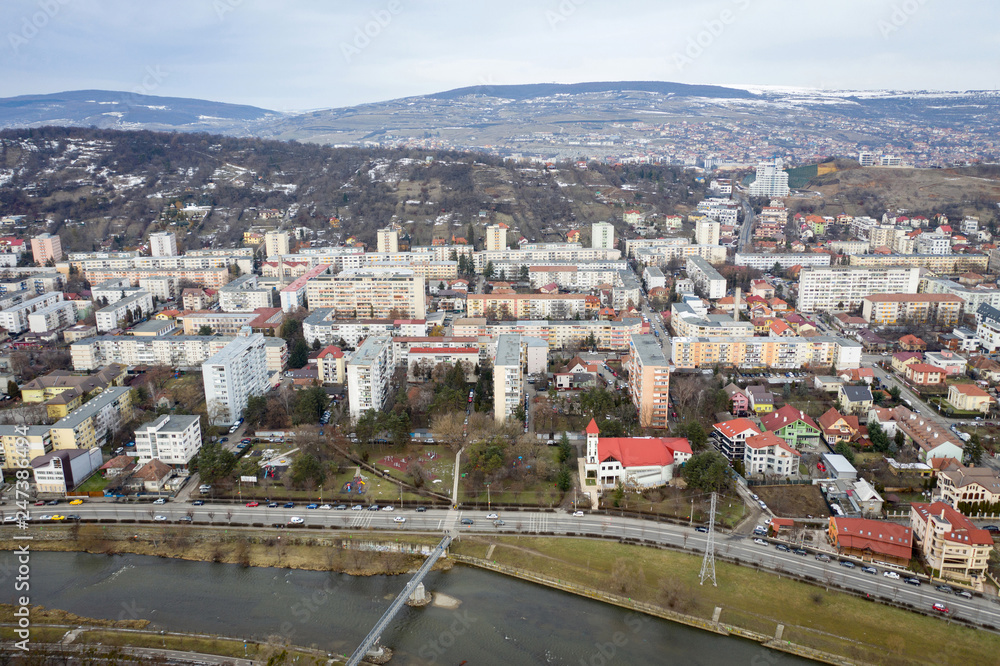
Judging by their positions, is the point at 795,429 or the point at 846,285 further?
the point at 846,285

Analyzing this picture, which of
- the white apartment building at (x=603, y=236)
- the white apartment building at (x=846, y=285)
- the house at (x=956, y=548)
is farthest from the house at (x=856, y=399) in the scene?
the white apartment building at (x=603, y=236)

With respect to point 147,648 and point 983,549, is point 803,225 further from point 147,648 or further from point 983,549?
point 147,648

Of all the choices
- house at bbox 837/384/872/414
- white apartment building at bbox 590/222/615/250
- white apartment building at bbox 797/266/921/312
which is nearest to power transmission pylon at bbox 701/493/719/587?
house at bbox 837/384/872/414

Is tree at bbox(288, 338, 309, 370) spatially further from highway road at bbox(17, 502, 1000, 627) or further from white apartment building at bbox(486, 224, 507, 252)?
white apartment building at bbox(486, 224, 507, 252)

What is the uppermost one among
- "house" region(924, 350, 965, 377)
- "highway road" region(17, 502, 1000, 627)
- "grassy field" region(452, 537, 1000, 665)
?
"house" region(924, 350, 965, 377)

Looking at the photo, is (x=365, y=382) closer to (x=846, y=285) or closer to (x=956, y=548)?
(x=956, y=548)

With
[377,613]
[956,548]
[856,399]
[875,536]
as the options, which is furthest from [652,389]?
[377,613]
